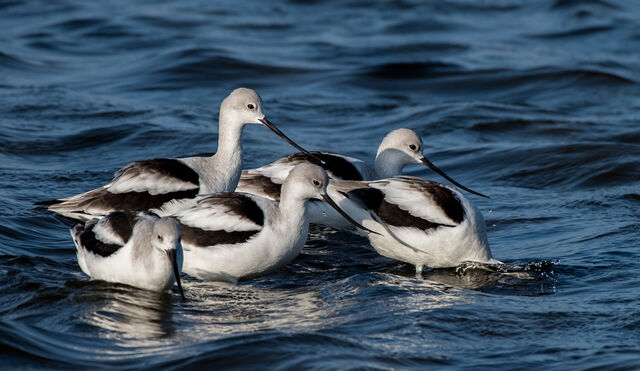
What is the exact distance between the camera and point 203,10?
836 inches

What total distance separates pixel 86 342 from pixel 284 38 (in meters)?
13.7

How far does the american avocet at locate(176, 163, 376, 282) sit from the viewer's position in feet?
23.2

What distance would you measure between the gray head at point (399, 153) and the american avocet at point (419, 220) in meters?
1.61

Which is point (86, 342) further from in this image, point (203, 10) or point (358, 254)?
point (203, 10)

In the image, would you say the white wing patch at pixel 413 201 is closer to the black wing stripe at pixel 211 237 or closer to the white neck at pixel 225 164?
the black wing stripe at pixel 211 237

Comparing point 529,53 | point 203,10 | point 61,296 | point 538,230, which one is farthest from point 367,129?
point 203,10

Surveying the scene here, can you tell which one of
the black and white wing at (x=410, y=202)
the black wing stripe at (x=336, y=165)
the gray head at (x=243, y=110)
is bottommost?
the black and white wing at (x=410, y=202)

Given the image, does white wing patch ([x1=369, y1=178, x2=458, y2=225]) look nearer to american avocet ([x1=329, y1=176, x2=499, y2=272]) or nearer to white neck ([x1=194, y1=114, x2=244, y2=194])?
american avocet ([x1=329, y1=176, x2=499, y2=272])

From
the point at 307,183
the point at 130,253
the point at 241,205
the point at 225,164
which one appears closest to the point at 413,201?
the point at 307,183

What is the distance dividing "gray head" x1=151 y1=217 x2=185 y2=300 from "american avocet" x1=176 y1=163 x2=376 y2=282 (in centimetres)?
58

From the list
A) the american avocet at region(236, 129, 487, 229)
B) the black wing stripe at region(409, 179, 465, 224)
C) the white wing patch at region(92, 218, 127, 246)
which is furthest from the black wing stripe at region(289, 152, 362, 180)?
the white wing patch at region(92, 218, 127, 246)

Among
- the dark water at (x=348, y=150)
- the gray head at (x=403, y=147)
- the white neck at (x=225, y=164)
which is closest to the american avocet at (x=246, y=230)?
the dark water at (x=348, y=150)

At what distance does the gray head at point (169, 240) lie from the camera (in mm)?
6387

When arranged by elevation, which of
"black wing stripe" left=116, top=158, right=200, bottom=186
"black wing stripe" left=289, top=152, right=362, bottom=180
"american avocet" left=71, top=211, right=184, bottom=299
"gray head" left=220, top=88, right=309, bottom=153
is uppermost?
"gray head" left=220, top=88, right=309, bottom=153
